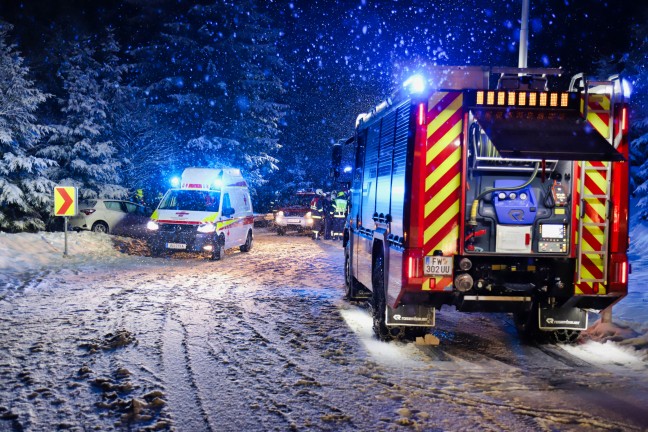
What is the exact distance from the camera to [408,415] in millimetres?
5051

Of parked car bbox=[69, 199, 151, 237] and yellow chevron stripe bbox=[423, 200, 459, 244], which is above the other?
yellow chevron stripe bbox=[423, 200, 459, 244]

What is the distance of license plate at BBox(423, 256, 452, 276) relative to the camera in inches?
269

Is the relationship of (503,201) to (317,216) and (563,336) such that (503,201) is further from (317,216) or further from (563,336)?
(317,216)

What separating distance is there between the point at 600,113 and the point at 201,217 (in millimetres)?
12364

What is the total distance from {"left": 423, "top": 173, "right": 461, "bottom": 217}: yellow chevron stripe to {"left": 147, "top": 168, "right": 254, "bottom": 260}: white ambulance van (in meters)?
11.1

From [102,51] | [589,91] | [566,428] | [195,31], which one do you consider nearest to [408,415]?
[566,428]

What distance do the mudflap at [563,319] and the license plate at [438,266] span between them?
61.6 inches

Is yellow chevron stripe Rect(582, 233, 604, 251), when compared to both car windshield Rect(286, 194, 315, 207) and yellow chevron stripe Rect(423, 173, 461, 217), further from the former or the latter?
car windshield Rect(286, 194, 315, 207)

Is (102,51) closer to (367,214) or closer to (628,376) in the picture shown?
(367,214)

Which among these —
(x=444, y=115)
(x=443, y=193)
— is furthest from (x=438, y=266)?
(x=444, y=115)

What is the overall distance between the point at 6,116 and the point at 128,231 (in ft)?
19.7

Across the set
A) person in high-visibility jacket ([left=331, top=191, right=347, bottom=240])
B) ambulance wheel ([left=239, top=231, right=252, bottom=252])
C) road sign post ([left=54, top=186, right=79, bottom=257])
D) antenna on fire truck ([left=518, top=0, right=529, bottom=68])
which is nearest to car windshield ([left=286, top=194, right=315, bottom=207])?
person in high-visibility jacket ([left=331, top=191, right=347, bottom=240])

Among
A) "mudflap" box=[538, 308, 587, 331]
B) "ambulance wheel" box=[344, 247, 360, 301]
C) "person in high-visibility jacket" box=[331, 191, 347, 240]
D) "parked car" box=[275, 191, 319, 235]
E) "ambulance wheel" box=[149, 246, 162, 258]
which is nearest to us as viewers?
"mudflap" box=[538, 308, 587, 331]

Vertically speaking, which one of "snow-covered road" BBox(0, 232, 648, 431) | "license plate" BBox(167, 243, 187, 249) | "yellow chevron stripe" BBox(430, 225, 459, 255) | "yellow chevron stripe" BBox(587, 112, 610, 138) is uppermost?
"yellow chevron stripe" BBox(587, 112, 610, 138)
